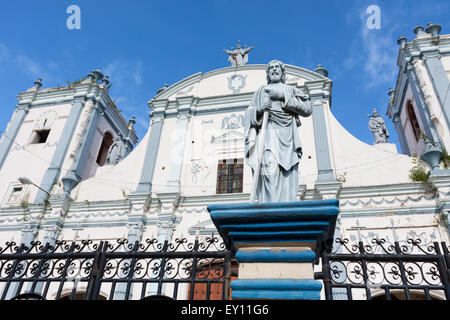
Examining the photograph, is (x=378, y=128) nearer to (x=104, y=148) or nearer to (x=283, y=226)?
(x=283, y=226)

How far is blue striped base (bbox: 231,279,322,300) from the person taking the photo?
218 cm

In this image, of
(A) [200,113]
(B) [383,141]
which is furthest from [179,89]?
(B) [383,141]

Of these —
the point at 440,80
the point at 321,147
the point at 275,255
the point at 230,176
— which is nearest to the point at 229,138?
the point at 230,176

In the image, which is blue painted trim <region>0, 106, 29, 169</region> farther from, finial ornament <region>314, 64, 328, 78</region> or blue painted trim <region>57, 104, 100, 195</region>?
finial ornament <region>314, 64, 328, 78</region>

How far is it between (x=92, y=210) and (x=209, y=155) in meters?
4.45

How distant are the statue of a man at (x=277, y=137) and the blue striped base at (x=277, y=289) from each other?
2.54 ft

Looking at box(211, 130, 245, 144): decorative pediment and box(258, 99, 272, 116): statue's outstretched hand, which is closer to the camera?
box(258, 99, 272, 116): statue's outstretched hand

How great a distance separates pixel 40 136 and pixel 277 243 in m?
14.5

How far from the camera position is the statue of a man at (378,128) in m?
10.8

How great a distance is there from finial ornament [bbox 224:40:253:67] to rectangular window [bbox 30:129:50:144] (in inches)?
342

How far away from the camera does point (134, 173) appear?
11562 millimetres

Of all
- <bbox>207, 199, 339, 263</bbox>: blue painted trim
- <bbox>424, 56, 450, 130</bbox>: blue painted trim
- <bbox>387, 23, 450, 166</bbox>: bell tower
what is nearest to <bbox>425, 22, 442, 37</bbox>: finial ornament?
<bbox>387, 23, 450, 166</bbox>: bell tower

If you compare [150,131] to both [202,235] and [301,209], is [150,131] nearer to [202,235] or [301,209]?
[202,235]

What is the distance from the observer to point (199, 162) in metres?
11.3
